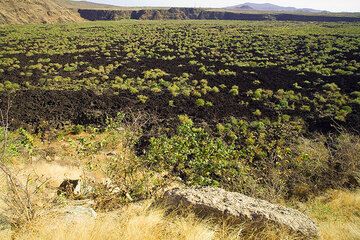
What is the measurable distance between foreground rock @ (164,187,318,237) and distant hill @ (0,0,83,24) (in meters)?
75.8

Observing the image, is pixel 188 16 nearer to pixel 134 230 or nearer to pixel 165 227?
pixel 165 227

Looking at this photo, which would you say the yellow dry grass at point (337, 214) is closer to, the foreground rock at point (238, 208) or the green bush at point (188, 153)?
the foreground rock at point (238, 208)

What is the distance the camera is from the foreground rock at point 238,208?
5.61 meters

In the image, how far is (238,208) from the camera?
5.97m

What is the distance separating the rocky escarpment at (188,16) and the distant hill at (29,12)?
25529 millimetres

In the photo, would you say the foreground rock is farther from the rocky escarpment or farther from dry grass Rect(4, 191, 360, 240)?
the rocky escarpment

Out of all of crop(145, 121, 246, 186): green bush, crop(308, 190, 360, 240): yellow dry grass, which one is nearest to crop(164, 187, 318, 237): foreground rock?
crop(308, 190, 360, 240): yellow dry grass

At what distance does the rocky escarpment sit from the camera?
11719cm

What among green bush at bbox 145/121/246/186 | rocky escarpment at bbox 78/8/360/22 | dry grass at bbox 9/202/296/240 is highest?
dry grass at bbox 9/202/296/240

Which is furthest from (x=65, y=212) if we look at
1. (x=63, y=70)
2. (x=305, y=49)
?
(x=305, y=49)

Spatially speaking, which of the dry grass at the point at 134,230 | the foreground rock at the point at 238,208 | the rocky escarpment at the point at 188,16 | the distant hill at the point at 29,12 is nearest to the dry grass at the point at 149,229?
the dry grass at the point at 134,230

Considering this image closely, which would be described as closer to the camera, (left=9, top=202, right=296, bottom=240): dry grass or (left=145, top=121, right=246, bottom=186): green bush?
(left=9, top=202, right=296, bottom=240): dry grass

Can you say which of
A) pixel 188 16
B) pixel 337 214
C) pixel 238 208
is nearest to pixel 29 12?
pixel 188 16

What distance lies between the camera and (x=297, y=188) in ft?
33.1
